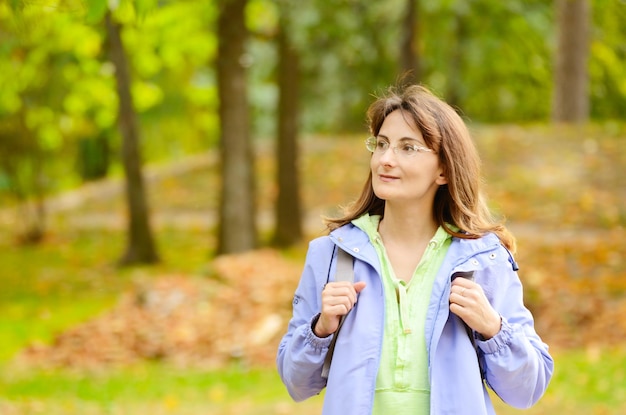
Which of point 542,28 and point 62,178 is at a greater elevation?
point 542,28

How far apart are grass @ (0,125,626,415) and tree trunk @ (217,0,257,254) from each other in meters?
0.82

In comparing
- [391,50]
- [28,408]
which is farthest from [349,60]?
[28,408]

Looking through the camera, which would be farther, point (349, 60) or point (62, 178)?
point (62, 178)

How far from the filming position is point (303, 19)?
54.9 ft

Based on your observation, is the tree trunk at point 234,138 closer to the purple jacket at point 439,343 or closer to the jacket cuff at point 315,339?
the purple jacket at point 439,343

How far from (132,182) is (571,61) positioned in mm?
9652

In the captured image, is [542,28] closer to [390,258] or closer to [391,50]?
[391,50]

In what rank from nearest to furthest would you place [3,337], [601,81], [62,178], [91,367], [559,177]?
[91,367]
[3,337]
[559,177]
[601,81]
[62,178]

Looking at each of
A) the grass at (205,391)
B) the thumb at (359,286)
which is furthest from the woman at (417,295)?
the grass at (205,391)

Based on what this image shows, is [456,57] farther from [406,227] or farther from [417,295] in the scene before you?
[417,295]

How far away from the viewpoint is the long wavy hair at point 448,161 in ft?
9.14

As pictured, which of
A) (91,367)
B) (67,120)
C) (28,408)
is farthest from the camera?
(67,120)

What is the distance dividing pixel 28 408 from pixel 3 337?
3.39 meters

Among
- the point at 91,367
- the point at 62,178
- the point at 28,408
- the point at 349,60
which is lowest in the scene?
the point at 62,178
